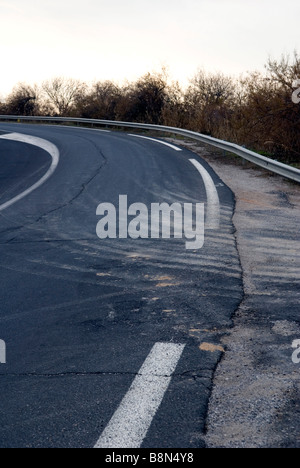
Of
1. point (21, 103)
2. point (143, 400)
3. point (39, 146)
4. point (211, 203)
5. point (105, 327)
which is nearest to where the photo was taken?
point (143, 400)

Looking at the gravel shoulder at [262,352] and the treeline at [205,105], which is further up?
the treeline at [205,105]

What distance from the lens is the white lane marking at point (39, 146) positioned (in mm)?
10237

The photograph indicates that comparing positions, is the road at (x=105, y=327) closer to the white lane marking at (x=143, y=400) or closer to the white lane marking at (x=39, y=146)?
the white lane marking at (x=143, y=400)

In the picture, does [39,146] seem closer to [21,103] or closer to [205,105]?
[205,105]

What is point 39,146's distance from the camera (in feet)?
64.8

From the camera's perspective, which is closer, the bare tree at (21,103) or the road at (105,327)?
the road at (105,327)

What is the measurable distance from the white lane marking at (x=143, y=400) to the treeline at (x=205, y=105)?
10.7m

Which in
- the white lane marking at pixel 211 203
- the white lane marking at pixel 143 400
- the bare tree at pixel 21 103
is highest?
the bare tree at pixel 21 103

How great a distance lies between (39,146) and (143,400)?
696 inches

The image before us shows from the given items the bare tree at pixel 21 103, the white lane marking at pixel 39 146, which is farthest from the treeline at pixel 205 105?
the white lane marking at pixel 39 146

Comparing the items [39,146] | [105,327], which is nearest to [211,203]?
[105,327]

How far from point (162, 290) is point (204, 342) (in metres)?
1.21

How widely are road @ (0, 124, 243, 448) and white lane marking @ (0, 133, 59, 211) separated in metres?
1.11
